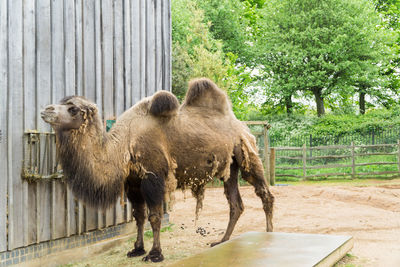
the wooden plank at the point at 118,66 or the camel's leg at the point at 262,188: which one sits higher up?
the wooden plank at the point at 118,66

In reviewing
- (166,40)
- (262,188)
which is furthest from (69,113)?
(166,40)

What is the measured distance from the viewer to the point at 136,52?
738 centimetres

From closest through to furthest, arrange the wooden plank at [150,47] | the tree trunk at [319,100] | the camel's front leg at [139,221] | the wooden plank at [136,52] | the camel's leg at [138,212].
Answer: the camel's leg at [138,212] → the camel's front leg at [139,221] → the wooden plank at [136,52] → the wooden plank at [150,47] → the tree trunk at [319,100]

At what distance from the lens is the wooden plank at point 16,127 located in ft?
15.9

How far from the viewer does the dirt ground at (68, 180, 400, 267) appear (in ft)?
19.8

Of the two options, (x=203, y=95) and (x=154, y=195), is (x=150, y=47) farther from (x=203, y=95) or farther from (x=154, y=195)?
(x=154, y=195)

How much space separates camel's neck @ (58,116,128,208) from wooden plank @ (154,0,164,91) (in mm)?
2991

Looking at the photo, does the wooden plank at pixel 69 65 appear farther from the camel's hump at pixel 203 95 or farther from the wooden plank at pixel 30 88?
the camel's hump at pixel 203 95

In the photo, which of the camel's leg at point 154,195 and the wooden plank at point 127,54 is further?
the wooden plank at point 127,54

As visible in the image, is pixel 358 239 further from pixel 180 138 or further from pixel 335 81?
pixel 335 81

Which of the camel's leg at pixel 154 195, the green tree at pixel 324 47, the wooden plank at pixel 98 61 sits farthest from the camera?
the green tree at pixel 324 47

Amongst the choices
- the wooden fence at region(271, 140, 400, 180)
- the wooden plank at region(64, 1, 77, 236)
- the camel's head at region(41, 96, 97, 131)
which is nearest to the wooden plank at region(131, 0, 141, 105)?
the wooden plank at region(64, 1, 77, 236)

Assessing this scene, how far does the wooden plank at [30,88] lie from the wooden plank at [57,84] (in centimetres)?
31

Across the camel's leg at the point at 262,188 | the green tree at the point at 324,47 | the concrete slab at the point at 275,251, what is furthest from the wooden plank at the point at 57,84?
the green tree at the point at 324,47
